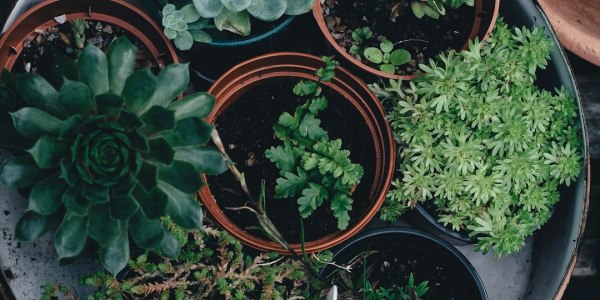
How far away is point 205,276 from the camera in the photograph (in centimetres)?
144

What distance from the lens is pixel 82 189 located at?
3.88ft

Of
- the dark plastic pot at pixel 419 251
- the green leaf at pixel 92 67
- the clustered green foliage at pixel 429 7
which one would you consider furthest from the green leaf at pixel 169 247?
the clustered green foliage at pixel 429 7

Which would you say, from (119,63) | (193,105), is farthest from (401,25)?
(119,63)

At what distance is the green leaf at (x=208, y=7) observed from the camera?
4.73ft

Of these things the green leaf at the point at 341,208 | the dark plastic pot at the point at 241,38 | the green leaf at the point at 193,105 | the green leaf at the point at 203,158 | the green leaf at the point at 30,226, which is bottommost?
the green leaf at the point at 341,208

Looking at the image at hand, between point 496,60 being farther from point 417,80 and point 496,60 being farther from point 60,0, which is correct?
point 60,0

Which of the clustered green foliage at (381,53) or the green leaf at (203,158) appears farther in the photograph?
the clustered green foliage at (381,53)

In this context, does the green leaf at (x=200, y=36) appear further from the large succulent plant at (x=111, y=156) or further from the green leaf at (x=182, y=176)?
the green leaf at (x=182, y=176)

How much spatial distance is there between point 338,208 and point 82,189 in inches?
22.8

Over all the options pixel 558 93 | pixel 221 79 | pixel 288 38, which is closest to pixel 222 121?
pixel 221 79

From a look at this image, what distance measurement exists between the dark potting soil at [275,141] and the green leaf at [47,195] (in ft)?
1.54

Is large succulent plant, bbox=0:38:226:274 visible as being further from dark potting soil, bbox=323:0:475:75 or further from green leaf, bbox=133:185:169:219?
dark potting soil, bbox=323:0:475:75

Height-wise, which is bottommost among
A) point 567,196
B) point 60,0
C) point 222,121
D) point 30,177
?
point 567,196

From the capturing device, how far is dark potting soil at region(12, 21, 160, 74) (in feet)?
5.16
